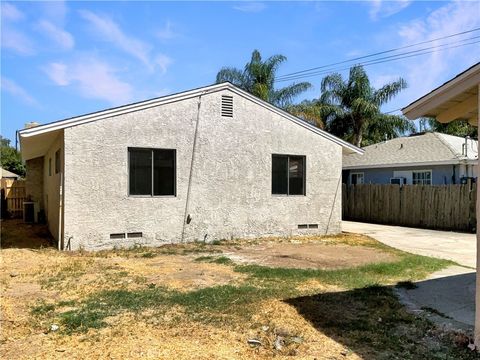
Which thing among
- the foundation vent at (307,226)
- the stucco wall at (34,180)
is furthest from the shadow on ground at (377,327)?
the stucco wall at (34,180)

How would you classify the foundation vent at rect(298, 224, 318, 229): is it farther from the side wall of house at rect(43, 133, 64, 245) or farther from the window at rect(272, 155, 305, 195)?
the side wall of house at rect(43, 133, 64, 245)

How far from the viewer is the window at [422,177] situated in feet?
67.3

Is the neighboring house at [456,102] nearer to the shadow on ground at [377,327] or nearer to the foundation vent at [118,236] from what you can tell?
the shadow on ground at [377,327]

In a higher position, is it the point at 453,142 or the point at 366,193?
the point at 453,142

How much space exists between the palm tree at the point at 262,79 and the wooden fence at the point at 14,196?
13.0 metres

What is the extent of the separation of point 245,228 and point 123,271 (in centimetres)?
561

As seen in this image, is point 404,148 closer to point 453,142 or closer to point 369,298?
point 453,142

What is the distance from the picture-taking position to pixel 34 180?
21.1m

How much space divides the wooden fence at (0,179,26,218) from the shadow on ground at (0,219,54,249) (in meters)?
4.48

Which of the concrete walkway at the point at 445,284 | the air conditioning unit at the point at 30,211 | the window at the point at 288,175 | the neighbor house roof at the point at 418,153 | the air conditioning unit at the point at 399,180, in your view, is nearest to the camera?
the concrete walkway at the point at 445,284

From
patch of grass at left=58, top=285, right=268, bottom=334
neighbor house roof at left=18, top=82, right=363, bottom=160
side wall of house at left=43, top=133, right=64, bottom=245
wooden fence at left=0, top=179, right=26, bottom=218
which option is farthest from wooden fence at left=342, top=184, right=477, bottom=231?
wooden fence at left=0, top=179, right=26, bottom=218

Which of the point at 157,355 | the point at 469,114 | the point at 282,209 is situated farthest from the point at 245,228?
the point at 157,355

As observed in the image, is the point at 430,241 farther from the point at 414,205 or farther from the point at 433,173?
the point at 433,173

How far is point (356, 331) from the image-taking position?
5082 millimetres
